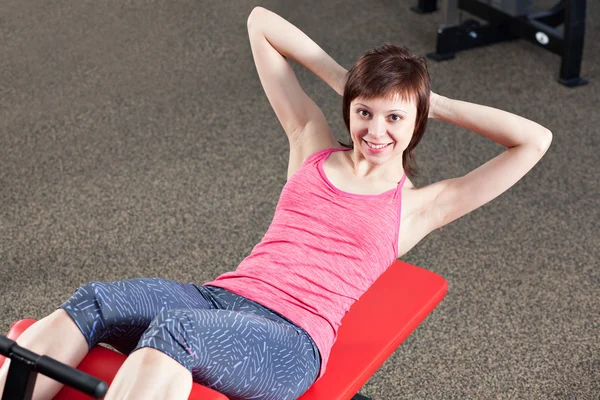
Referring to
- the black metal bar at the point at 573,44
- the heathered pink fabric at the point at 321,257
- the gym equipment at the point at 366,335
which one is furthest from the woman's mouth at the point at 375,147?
the black metal bar at the point at 573,44

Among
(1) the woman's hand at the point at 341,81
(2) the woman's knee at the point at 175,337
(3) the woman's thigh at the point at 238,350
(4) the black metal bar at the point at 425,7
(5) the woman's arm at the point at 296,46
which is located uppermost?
(5) the woman's arm at the point at 296,46

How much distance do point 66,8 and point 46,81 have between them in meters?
0.80

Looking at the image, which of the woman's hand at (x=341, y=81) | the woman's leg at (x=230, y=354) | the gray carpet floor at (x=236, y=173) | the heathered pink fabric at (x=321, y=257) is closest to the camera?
the woman's leg at (x=230, y=354)

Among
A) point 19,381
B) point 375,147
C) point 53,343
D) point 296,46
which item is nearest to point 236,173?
point 296,46

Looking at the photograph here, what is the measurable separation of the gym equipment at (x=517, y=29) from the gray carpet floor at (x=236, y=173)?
0.08m

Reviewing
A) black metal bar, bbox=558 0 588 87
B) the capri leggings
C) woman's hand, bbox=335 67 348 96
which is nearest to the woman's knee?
the capri leggings

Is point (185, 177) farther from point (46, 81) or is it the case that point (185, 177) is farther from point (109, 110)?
point (46, 81)

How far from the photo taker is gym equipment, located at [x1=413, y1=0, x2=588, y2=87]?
3.29 m

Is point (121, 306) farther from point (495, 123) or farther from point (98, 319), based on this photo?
point (495, 123)

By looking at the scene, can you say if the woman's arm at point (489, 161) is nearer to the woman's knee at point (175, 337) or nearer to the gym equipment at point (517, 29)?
the woman's knee at point (175, 337)

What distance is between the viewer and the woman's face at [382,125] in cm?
165

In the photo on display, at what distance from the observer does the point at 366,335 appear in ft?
5.60

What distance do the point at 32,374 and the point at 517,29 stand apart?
2.87 meters

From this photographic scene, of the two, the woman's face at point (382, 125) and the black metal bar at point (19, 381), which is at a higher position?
the woman's face at point (382, 125)
